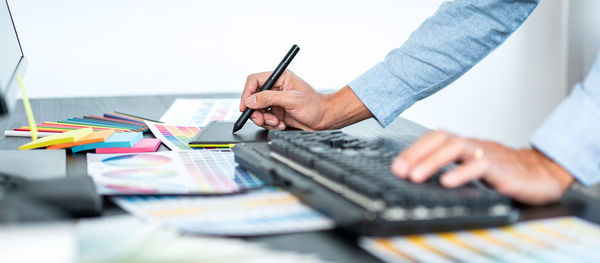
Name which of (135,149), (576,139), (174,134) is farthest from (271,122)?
(576,139)

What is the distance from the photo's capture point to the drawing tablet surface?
0.94 meters

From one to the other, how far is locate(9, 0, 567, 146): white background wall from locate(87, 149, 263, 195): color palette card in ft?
6.47

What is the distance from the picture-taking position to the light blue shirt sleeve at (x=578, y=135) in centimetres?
66

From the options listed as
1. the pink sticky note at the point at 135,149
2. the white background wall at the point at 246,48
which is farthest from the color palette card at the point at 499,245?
the white background wall at the point at 246,48

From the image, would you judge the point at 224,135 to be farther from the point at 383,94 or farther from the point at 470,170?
the point at 470,170

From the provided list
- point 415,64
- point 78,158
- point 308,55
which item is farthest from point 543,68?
point 78,158

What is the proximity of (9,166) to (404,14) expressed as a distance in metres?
2.59

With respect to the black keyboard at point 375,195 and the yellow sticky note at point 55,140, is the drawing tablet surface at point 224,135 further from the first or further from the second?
the black keyboard at point 375,195

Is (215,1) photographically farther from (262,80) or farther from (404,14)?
(262,80)

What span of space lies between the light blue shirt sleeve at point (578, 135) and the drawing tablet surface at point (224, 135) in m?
0.45

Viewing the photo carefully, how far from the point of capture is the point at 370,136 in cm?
107

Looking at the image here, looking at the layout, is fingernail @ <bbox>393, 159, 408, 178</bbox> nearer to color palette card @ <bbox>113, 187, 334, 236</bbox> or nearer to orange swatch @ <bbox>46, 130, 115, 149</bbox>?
color palette card @ <bbox>113, 187, 334, 236</bbox>

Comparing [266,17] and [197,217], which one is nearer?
[197,217]

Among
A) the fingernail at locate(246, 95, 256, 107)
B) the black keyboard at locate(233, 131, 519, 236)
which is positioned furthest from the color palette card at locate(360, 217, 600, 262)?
the fingernail at locate(246, 95, 256, 107)
